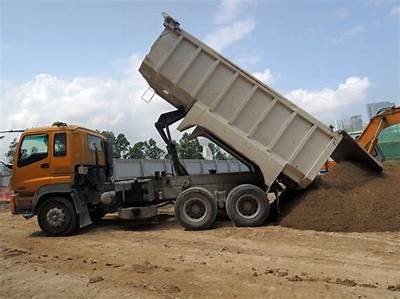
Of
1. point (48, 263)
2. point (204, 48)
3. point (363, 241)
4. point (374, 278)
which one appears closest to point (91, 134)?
point (204, 48)

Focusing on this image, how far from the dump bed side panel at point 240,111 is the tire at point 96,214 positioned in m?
3.55

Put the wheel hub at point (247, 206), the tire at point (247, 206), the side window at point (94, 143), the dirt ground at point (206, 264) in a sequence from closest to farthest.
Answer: the dirt ground at point (206, 264), the tire at point (247, 206), the wheel hub at point (247, 206), the side window at point (94, 143)

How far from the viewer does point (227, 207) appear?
34.2 ft

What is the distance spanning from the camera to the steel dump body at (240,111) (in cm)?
1016

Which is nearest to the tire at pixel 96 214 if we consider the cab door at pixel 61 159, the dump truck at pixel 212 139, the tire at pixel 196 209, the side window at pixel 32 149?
the dump truck at pixel 212 139

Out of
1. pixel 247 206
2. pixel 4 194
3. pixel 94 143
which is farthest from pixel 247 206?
pixel 4 194

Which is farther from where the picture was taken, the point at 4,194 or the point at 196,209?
the point at 4,194

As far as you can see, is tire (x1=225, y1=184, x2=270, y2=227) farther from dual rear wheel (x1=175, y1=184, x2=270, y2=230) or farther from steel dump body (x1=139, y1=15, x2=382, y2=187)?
steel dump body (x1=139, y1=15, x2=382, y2=187)

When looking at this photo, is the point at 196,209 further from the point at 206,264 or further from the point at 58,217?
the point at 206,264

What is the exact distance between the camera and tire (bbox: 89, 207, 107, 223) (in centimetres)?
1236

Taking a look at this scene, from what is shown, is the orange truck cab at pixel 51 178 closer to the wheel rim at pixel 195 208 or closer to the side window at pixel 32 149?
the side window at pixel 32 149

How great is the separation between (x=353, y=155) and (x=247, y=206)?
2.99m

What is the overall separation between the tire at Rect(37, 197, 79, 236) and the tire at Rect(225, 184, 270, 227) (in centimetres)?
356

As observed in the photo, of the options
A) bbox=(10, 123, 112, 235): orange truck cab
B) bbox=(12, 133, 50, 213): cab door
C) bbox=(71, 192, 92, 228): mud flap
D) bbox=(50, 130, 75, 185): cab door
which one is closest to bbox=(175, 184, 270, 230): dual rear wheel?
bbox=(71, 192, 92, 228): mud flap
